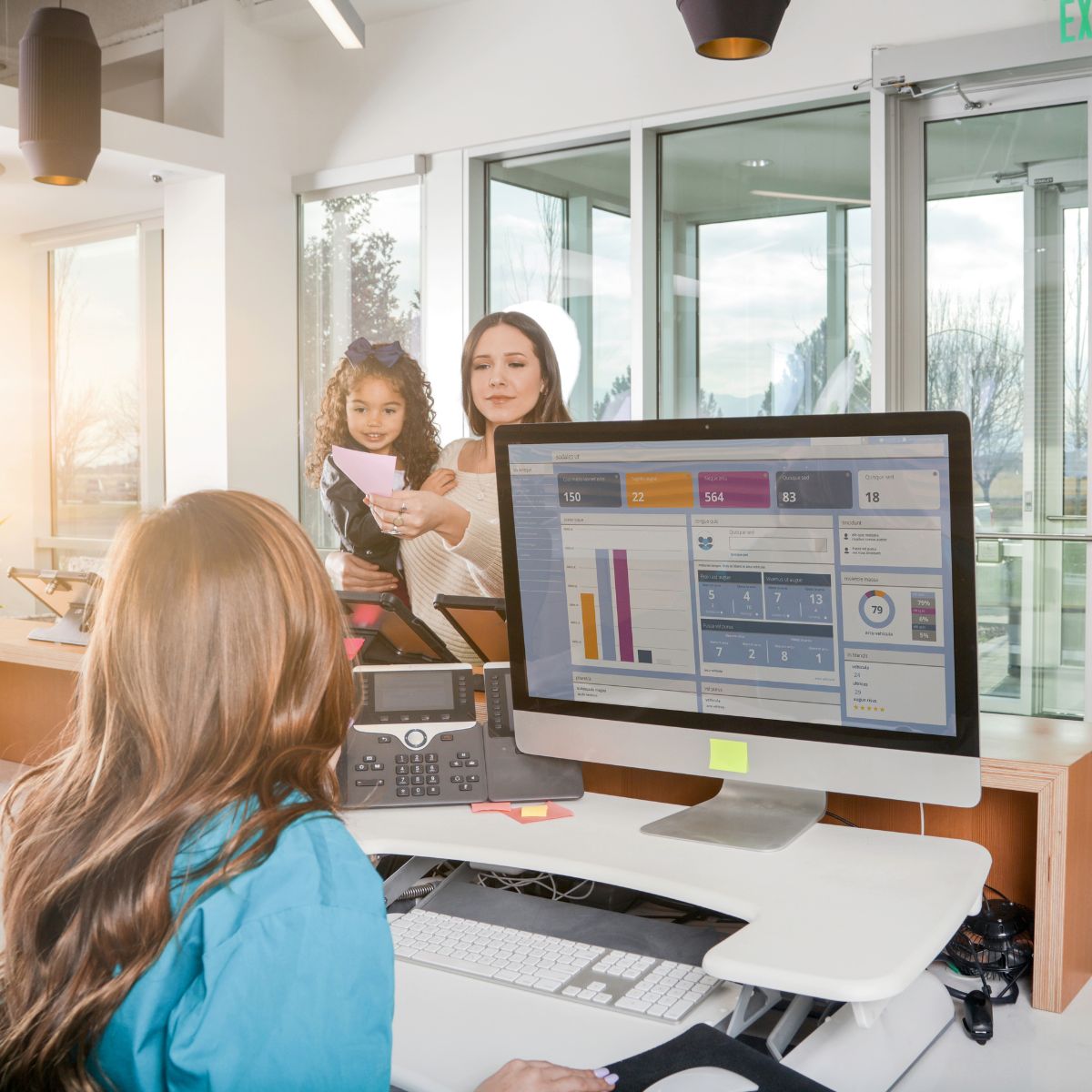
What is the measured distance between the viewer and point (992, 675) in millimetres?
3516

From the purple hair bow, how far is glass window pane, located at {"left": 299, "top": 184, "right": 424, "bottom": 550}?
0.70 metres

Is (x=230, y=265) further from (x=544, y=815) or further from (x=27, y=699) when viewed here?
(x=544, y=815)

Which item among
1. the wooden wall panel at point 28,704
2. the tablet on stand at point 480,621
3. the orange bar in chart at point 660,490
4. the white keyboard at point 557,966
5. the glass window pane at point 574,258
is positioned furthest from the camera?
the glass window pane at point 574,258

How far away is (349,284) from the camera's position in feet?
15.9

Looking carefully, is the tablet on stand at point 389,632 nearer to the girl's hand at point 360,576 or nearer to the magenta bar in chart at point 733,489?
the magenta bar in chart at point 733,489

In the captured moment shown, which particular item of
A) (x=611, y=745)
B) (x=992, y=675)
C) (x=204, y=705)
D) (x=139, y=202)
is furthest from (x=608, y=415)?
(x=204, y=705)

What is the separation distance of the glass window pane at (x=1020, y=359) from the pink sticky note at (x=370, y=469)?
5.42 feet

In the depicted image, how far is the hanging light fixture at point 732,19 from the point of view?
2145 mm

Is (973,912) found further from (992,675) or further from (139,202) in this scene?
(139,202)

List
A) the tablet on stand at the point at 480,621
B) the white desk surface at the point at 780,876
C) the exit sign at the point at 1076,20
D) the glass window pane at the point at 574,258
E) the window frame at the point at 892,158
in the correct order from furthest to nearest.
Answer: the glass window pane at the point at 574,258
the window frame at the point at 892,158
the exit sign at the point at 1076,20
the tablet on stand at the point at 480,621
the white desk surface at the point at 780,876

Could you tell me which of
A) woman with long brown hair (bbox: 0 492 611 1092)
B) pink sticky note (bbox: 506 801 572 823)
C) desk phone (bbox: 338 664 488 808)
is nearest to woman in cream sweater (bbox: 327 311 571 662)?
desk phone (bbox: 338 664 488 808)

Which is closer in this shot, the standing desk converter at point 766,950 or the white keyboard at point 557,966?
the standing desk converter at point 766,950

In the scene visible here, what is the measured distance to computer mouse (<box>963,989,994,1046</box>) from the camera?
1.17m

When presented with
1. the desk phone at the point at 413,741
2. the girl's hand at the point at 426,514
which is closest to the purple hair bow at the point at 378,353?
the girl's hand at the point at 426,514
